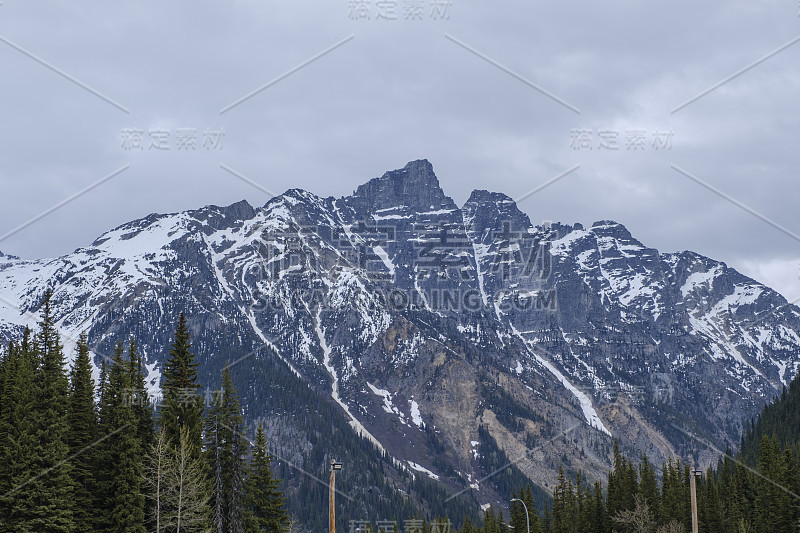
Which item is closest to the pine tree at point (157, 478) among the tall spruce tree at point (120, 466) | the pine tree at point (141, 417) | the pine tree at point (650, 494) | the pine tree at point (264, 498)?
the pine tree at point (141, 417)

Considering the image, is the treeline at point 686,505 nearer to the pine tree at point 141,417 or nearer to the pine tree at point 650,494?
the pine tree at point 650,494

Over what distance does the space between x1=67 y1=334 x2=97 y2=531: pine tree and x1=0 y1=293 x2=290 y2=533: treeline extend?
3.2 inches

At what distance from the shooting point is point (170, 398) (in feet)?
209

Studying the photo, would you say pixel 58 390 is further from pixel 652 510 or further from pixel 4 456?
pixel 652 510

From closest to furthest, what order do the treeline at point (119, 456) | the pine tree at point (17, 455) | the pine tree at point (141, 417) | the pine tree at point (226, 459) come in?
the pine tree at point (17, 455) → the treeline at point (119, 456) → the pine tree at point (141, 417) → the pine tree at point (226, 459)

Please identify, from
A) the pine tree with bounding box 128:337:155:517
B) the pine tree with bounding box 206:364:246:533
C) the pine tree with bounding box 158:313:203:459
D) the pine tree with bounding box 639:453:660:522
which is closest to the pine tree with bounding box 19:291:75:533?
the pine tree with bounding box 128:337:155:517

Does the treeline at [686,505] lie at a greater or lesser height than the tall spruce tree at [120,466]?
lesser

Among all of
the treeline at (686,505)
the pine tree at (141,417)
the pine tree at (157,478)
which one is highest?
the pine tree at (141,417)

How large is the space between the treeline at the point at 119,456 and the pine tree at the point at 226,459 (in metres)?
0.08

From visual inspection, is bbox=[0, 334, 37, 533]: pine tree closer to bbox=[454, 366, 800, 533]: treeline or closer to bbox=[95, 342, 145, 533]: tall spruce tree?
bbox=[95, 342, 145, 533]: tall spruce tree

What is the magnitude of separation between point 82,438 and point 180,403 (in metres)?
7.62

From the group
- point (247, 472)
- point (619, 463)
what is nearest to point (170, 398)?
point (247, 472)

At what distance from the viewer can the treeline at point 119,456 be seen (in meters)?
55.8

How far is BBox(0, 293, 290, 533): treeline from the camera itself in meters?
55.8
